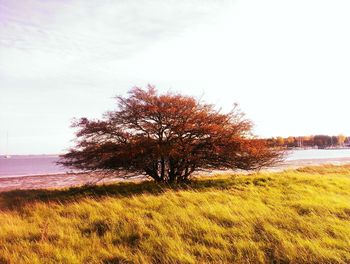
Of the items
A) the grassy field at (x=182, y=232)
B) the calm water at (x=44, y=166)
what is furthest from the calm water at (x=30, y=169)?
the grassy field at (x=182, y=232)

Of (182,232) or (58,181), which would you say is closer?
(182,232)

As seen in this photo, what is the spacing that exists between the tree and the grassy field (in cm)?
418

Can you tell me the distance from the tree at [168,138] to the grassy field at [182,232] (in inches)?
165

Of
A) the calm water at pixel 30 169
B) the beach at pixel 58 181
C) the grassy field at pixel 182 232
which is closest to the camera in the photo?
the grassy field at pixel 182 232

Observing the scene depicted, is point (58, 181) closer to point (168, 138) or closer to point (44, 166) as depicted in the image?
point (168, 138)

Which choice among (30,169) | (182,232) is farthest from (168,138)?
(30,169)

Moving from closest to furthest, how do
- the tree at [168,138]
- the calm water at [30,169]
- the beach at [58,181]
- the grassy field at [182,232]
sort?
the grassy field at [182,232] → the tree at [168,138] → the beach at [58,181] → the calm water at [30,169]

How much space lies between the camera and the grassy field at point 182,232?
5.58 metres

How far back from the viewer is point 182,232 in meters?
6.78

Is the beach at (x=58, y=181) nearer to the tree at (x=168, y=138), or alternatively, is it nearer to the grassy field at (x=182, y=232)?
the tree at (x=168, y=138)

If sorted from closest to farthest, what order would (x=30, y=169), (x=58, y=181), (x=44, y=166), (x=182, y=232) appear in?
1. (x=182, y=232)
2. (x=58, y=181)
3. (x=30, y=169)
4. (x=44, y=166)

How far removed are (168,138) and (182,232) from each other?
8348 mm

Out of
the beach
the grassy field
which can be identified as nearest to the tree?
the beach

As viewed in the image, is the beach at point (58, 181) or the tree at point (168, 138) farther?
the beach at point (58, 181)
